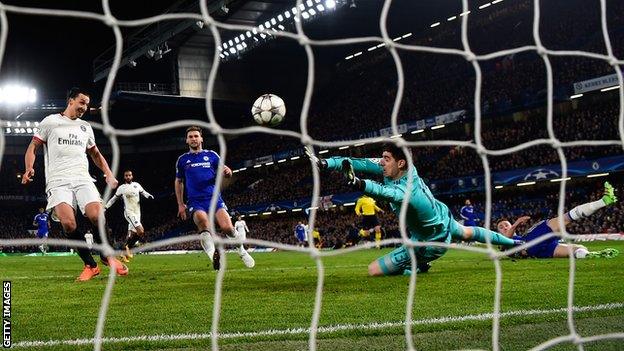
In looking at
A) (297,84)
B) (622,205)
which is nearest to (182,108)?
(297,84)

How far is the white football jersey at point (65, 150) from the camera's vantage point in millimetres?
6551

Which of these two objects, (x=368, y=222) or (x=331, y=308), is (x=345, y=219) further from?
(x=331, y=308)

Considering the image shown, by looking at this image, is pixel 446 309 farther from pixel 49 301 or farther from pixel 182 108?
pixel 182 108

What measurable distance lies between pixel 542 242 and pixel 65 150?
21.1 feet

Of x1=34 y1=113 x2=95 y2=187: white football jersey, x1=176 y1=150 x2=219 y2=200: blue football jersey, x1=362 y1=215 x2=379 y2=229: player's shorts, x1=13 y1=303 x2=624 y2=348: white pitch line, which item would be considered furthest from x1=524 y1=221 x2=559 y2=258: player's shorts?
x1=362 y1=215 x2=379 y2=229: player's shorts

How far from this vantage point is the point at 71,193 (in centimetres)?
673

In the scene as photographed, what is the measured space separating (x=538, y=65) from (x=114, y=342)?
26778 millimetres

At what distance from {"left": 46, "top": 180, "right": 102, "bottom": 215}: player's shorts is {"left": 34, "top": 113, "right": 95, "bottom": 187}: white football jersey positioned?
5 cm

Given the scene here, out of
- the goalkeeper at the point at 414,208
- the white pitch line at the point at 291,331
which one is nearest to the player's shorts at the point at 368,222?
the goalkeeper at the point at 414,208

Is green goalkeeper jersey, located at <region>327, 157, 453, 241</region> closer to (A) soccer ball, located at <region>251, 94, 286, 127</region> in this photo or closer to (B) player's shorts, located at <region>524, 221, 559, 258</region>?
(A) soccer ball, located at <region>251, 94, 286, 127</region>

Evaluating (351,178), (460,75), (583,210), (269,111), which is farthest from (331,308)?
(460,75)

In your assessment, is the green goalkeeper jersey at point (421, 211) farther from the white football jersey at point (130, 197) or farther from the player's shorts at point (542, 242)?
the white football jersey at point (130, 197)

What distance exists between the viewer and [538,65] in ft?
89.8

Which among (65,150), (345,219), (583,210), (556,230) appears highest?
(65,150)
